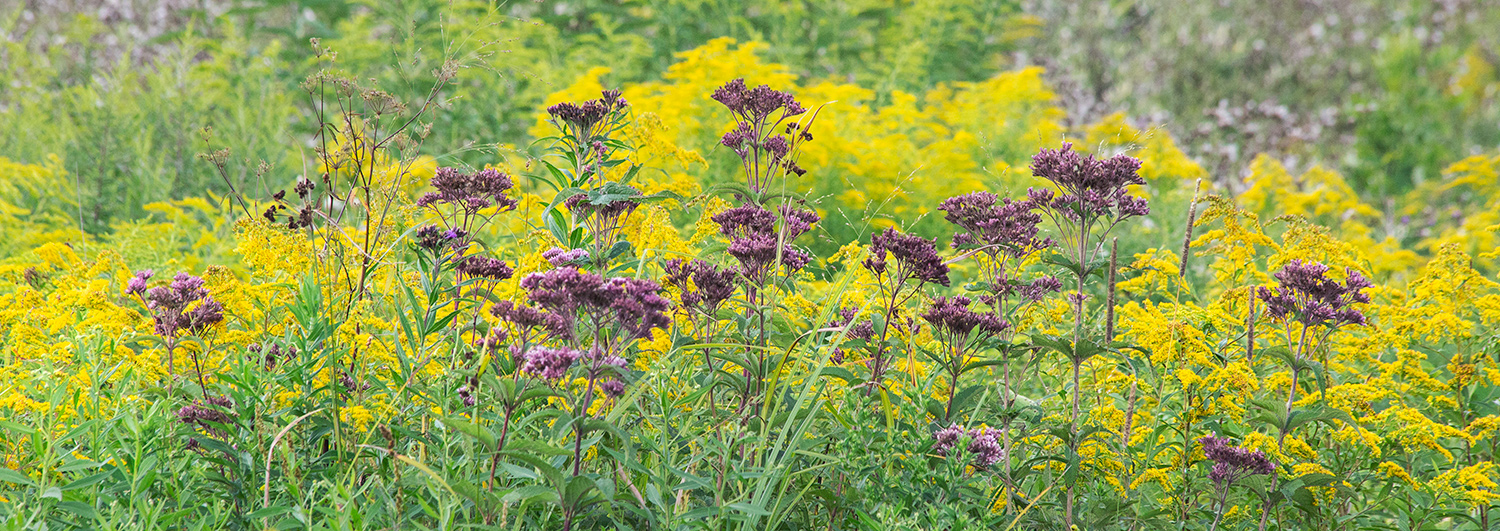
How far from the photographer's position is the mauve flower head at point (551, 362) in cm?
162

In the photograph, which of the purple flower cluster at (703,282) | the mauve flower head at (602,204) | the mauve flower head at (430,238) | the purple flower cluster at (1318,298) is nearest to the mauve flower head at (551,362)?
the purple flower cluster at (703,282)

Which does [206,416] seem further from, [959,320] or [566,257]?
[959,320]

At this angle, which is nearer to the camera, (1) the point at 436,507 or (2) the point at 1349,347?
(1) the point at 436,507

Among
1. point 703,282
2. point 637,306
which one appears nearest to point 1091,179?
point 703,282

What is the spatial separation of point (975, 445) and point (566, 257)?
2.69 feet

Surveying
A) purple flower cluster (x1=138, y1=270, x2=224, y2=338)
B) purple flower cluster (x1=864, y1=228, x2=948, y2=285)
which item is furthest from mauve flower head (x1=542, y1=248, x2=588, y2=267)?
purple flower cluster (x1=138, y1=270, x2=224, y2=338)

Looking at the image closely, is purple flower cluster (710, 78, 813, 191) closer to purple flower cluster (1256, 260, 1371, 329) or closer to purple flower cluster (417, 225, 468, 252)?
purple flower cluster (417, 225, 468, 252)

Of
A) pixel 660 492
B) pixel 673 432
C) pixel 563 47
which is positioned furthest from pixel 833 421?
pixel 563 47

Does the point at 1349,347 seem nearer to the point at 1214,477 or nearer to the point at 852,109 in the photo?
the point at 1214,477

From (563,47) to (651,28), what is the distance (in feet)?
4.00

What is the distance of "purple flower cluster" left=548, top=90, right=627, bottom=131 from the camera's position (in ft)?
6.97

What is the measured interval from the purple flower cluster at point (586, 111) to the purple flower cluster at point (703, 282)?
335mm

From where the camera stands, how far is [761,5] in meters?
7.00

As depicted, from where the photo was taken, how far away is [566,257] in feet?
6.63
